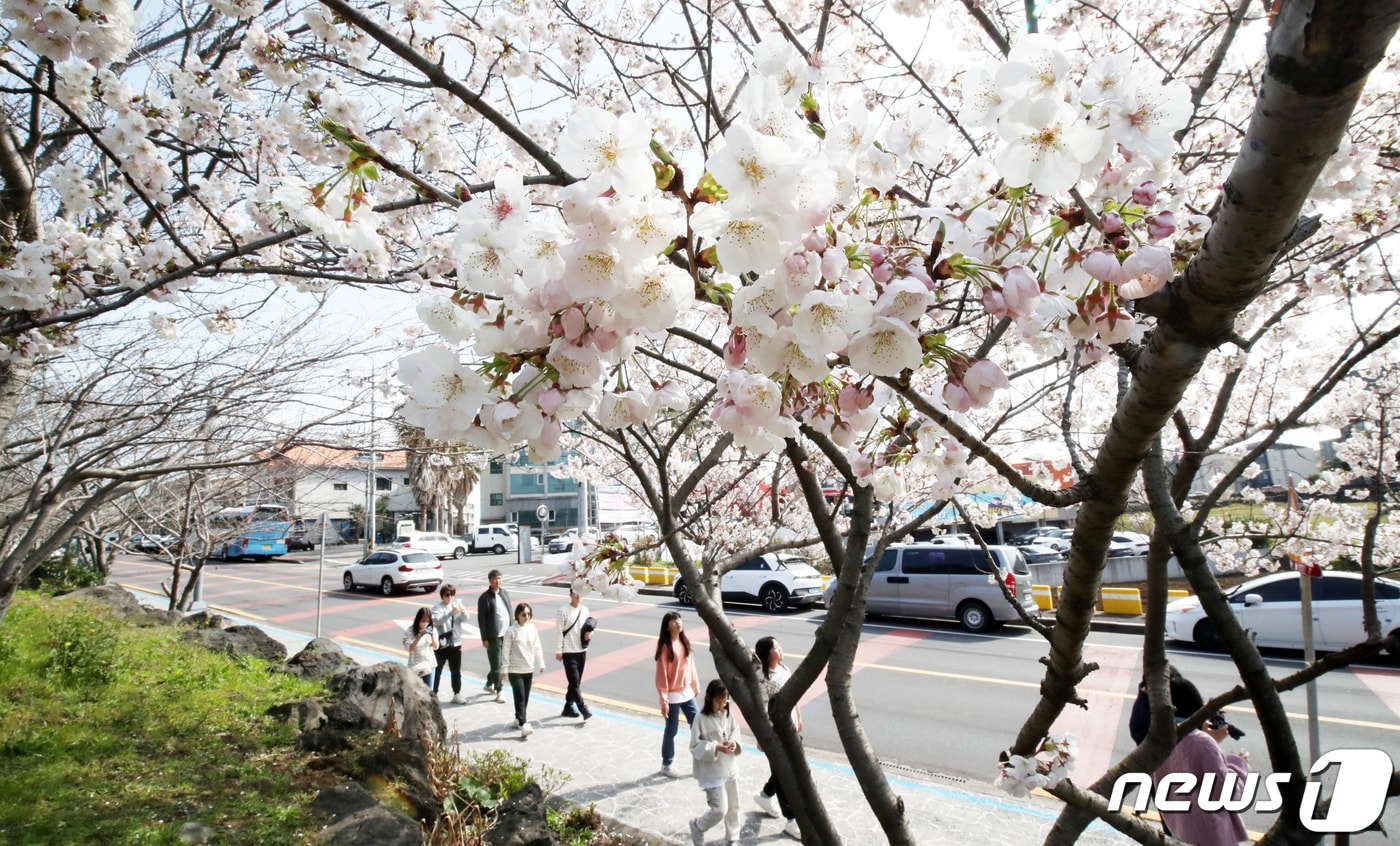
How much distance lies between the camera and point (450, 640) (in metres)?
8.23

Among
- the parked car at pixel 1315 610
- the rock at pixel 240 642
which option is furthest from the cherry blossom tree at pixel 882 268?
the parked car at pixel 1315 610

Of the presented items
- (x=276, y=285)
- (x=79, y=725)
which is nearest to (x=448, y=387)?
(x=276, y=285)

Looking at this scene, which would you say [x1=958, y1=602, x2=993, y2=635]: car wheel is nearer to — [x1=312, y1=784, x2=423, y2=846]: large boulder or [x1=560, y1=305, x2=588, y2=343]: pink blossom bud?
[x1=312, y1=784, x2=423, y2=846]: large boulder

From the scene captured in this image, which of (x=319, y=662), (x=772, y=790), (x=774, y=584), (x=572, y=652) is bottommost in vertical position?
(x=772, y=790)

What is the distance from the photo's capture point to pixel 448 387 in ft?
3.29

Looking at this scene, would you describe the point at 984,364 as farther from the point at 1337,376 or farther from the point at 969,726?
the point at 969,726

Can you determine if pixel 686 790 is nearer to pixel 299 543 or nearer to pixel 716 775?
pixel 716 775

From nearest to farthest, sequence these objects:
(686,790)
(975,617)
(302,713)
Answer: (686,790) < (302,713) < (975,617)

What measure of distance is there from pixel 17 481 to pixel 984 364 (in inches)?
380

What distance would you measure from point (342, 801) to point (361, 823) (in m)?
0.46

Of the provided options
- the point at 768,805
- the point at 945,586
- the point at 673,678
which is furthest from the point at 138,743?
the point at 945,586

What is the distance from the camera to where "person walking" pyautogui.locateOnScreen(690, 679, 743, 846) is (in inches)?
178

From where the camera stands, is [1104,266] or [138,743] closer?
[1104,266]

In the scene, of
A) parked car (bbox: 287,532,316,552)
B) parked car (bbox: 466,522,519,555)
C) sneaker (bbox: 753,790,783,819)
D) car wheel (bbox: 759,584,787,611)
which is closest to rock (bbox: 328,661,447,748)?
sneaker (bbox: 753,790,783,819)
